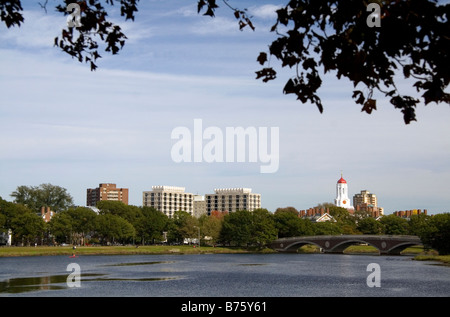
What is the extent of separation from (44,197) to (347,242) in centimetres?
9425

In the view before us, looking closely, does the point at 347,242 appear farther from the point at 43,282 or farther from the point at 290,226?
the point at 43,282

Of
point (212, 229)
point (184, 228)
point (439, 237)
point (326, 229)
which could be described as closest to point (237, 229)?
point (212, 229)

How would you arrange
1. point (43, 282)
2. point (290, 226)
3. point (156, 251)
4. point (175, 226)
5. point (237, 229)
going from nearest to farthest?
point (43, 282), point (156, 251), point (237, 229), point (290, 226), point (175, 226)

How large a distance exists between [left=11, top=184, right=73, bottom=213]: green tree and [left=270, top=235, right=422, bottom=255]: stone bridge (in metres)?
69.3

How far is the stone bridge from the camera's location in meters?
113

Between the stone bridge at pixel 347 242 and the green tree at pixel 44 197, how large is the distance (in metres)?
69.3

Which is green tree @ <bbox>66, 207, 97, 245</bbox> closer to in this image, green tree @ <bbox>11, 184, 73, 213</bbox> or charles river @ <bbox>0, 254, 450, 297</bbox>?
green tree @ <bbox>11, 184, 73, 213</bbox>

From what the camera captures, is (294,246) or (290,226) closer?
(294,246)

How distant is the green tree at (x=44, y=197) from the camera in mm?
168375

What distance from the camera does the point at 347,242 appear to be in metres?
128

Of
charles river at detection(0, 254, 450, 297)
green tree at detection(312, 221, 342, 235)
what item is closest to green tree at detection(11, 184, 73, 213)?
green tree at detection(312, 221, 342, 235)

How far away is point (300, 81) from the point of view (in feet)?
27.7

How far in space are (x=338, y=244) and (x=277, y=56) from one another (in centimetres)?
12632
